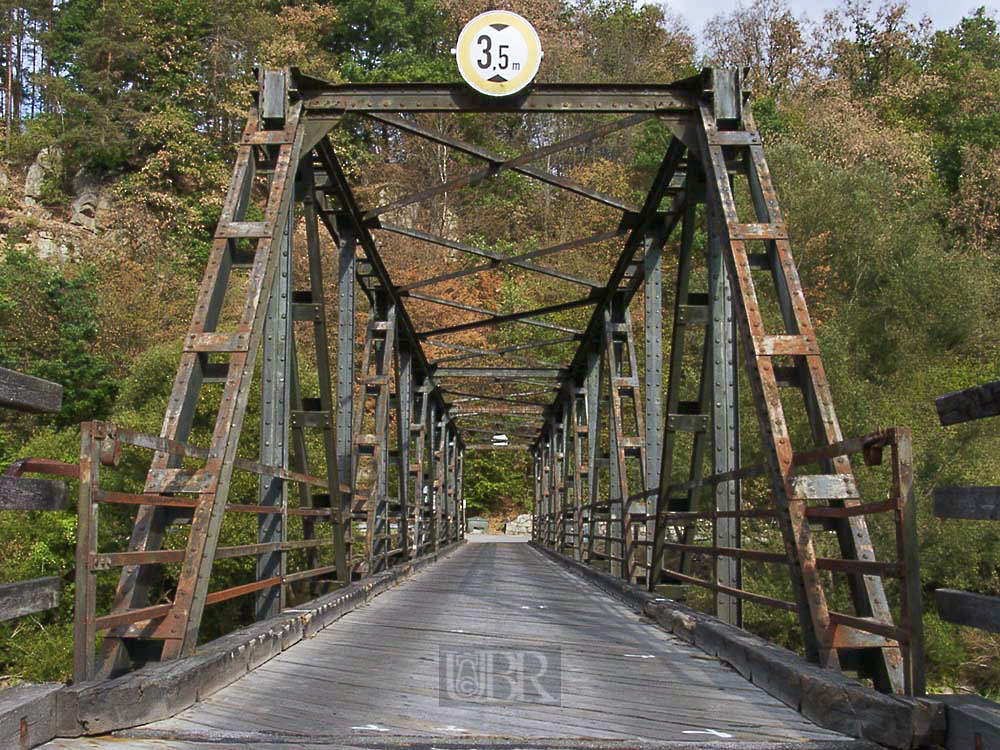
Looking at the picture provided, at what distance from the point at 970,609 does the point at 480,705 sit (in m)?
2.03

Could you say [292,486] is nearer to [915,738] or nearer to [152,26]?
[915,738]

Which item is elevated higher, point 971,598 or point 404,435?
point 404,435

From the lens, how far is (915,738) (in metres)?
3.48

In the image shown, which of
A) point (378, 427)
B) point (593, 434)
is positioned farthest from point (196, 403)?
point (593, 434)

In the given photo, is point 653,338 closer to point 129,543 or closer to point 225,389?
point 225,389

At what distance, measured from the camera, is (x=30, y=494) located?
3404 mm

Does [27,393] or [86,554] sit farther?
[86,554]

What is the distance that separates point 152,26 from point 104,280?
16204mm

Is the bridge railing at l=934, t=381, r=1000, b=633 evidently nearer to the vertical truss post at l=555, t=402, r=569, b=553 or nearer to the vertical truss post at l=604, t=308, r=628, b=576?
the vertical truss post at l=604, t=308, r=628, b=576

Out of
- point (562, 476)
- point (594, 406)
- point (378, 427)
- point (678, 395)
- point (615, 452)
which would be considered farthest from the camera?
point (562, 476)

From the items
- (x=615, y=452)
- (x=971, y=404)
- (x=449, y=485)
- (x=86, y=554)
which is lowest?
(x=86, y=554)

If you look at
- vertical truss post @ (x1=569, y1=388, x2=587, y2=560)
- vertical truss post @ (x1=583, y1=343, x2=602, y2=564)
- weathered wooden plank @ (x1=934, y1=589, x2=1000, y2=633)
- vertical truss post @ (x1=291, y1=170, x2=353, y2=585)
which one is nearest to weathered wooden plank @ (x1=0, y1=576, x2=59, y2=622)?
weathered wooden plank @ (x1=934, y1=589, x2=1000, y2=633)

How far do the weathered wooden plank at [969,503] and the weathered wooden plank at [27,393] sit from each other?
2958 mm

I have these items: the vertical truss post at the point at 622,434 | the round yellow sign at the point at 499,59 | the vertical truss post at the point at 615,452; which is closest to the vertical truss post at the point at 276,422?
the round yellow sign at the point at 499,59
